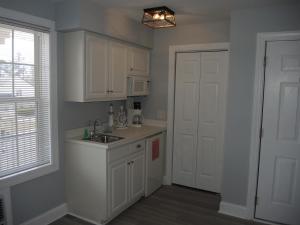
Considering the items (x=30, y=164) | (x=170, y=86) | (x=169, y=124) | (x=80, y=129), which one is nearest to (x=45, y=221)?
(x=30, y=164)

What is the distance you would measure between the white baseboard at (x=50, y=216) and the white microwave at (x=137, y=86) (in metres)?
1.69

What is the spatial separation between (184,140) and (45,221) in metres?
2.15

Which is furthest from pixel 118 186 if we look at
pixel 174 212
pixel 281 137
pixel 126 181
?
pixel 281 137

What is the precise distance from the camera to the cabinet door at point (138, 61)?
3557 millimetres

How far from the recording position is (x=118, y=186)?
2928mm

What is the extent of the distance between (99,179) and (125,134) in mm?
741

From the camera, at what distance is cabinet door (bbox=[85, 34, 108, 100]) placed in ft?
9.33

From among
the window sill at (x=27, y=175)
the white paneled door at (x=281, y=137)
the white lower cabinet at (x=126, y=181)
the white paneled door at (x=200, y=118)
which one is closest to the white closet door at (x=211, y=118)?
the white paneled door at (x=200, y=118)

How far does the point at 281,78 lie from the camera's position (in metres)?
2.80

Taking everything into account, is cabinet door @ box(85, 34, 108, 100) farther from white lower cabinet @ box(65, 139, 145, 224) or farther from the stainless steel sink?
white lower cabinet @ box(65, 139, 145, 224)

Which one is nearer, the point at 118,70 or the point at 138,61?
the point at 118,70

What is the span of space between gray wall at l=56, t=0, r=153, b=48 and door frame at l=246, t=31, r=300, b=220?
5.34ft

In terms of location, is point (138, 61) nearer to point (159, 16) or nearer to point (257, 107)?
point (159, 16)

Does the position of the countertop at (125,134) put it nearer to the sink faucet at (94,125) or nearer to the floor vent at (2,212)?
the sink faucet at (94,125)
